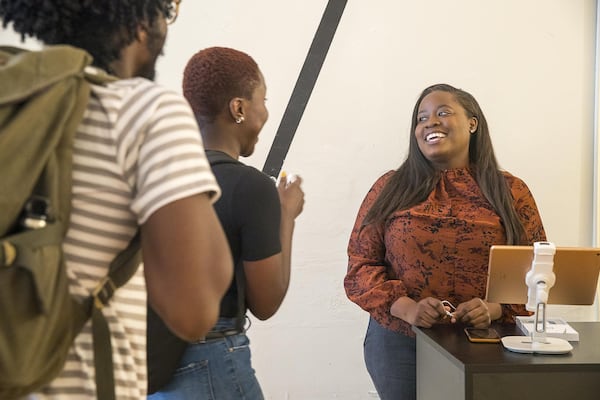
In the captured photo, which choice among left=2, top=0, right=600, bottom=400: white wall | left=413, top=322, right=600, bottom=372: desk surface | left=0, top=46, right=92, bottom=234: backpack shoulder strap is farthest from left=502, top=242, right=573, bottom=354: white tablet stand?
left=0, top=46, right=92, bottom=234: backpack shoulder strap

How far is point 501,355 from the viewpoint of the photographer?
1634 mm

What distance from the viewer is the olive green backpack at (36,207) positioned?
2.17 feet

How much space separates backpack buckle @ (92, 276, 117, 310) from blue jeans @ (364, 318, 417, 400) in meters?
1.51

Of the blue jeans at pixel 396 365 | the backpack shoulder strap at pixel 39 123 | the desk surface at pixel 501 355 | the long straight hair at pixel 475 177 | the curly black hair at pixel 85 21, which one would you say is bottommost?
the blue jeans at pixel 396 365

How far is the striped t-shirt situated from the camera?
28.2 inches

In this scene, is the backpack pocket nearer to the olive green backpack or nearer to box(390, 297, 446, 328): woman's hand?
the olive green backpack

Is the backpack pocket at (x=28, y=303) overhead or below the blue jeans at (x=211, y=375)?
overhead

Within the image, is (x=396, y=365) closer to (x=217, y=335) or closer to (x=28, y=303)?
(x=217, y=335)

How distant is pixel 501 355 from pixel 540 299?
0.62ft

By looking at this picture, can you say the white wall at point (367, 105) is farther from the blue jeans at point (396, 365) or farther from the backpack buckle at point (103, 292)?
the backpack buckle at point (103, 292)

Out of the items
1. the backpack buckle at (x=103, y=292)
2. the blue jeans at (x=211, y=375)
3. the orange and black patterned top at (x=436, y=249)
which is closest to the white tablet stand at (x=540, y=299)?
the orange and black patterned top at (x=436, y=249)

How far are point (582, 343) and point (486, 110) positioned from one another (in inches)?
49.6

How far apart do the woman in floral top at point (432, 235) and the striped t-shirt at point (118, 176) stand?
1.34 meters

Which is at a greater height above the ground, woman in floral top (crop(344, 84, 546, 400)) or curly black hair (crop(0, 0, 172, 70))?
curly black hair (crop(0, 0, 172, 70))
